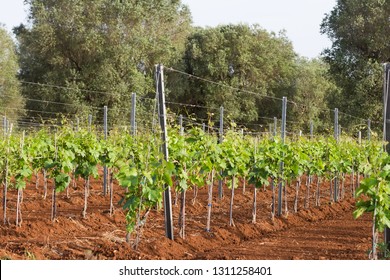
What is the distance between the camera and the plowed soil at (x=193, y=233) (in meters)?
8.34

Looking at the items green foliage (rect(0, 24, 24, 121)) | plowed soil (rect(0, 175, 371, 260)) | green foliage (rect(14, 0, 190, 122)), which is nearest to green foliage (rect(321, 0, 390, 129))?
green foliage (rect(14, 0, 190, 122))

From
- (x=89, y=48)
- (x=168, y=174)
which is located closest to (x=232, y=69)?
(x=89, y=48)

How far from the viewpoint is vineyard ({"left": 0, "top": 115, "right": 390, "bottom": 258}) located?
8.18m

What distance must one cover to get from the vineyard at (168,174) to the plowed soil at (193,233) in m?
0.05

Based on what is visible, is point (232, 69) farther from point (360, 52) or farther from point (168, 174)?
point (168, 174)

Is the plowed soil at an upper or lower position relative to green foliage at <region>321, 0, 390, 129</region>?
lower

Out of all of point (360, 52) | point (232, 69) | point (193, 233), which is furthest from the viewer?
point (232, 69)

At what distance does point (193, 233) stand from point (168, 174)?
237 cm

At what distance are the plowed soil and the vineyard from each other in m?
0.05

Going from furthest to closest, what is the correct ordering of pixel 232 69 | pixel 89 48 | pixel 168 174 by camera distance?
pixel 232 69 → pixel 89 48 → pixel 168 174

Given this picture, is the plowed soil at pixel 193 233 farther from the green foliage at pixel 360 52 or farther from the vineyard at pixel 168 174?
the green foliage at pixel 360 52

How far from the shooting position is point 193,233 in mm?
10180

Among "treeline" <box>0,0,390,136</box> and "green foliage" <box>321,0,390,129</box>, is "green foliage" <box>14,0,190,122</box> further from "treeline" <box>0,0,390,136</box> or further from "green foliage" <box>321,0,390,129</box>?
"green foliage" <box>321,0,390,129</box>

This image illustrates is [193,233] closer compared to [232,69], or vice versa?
[193,233]
